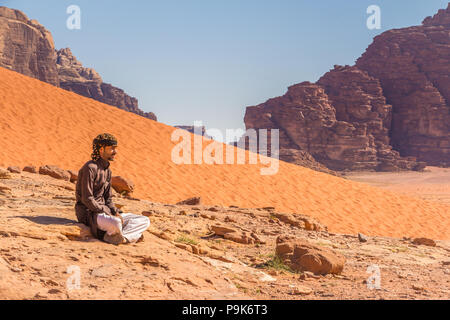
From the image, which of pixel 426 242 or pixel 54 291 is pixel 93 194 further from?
pixel 426 242

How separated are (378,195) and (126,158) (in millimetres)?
11869

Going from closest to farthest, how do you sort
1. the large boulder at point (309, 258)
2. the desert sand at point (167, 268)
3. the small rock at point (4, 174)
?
the desert sand at point (167, 268) → the large boulder at point (309, 258) → the small rock at point (4, 174)

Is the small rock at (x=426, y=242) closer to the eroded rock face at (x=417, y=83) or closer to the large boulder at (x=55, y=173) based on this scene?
the large boulder at (x=55, y=173)

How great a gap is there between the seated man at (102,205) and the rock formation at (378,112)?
48.9 meters

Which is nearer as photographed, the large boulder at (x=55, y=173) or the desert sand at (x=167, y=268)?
the desert sand at (x=167, y=268)

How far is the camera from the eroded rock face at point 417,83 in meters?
64.5

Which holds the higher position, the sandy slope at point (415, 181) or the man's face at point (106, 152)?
the man's face at point (106, 152)

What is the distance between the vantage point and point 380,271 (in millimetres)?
6066

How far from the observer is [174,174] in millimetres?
16656

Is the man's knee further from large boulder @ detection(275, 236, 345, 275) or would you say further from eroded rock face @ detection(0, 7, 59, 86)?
eroded rock face @ detection(0, 7, 59, 86)

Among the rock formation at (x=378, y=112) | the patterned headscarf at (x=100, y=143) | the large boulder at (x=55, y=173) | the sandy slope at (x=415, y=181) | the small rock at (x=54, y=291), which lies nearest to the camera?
the small rock at (x=54, y=291)

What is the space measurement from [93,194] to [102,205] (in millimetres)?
176

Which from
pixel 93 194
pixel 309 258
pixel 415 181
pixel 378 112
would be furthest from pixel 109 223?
pixel 378 112

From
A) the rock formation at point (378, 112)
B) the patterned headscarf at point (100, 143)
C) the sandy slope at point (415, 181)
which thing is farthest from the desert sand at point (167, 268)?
the rock formation at point (378, 112)
